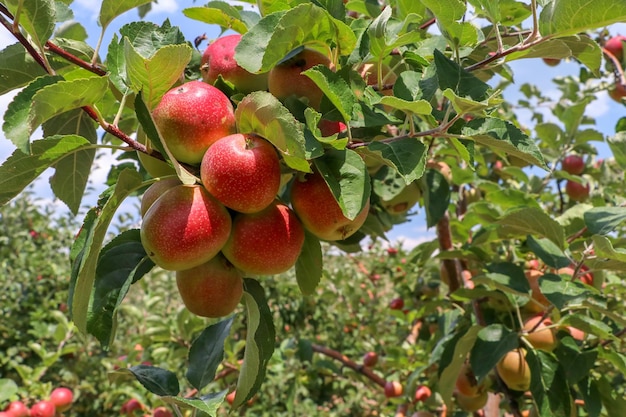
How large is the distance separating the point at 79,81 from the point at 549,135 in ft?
6.41

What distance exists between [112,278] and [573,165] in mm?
2267

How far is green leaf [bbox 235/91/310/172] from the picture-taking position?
0.64m

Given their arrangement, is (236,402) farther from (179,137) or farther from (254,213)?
(179,137)

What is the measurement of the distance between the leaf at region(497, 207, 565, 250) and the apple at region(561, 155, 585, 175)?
129 centimetres

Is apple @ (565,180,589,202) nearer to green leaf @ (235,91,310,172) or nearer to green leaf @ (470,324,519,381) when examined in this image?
green leaf @ (470,324,519,381)

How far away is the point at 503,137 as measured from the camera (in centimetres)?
74

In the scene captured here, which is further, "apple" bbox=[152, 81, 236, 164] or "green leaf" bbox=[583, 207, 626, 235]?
"green leaf" bbox=[583, 207, 626, 235]

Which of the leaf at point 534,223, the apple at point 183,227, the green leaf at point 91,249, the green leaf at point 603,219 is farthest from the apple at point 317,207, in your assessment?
the green leaf at point 603,219

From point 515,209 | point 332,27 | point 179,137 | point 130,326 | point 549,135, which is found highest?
point 332,27

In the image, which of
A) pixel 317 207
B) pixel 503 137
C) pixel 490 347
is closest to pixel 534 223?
pixel 490 347

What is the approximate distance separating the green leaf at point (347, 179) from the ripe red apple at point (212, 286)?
0.24m

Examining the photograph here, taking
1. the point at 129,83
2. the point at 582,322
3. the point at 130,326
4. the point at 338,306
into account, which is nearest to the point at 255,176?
the point at 129,83

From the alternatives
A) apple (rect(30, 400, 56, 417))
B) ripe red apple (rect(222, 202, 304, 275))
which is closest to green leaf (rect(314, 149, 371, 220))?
ripe red apple (rect(222, 202, 304, 275))

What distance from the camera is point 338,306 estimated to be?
382 centimetres
